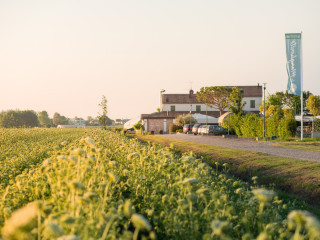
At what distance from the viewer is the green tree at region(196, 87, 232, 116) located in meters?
60.5

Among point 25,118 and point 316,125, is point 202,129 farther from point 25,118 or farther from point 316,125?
point 25,118

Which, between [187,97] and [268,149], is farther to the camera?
[187,97]

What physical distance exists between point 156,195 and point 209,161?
32.4ft

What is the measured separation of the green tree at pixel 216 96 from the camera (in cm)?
6050

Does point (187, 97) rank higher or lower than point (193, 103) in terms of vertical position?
higher

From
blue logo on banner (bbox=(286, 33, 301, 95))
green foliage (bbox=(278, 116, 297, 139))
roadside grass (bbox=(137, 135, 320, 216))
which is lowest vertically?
roadside grass (bbox=(137, 135, 320, 216))

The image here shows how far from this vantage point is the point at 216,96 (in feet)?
203

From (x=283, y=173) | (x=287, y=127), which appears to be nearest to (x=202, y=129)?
(x=287, y=127)

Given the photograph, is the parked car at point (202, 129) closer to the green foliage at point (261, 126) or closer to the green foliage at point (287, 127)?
the green foliage at point (261, 126)

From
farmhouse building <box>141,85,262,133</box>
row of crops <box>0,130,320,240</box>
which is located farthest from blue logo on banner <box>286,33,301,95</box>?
farmhouse building <box>141,85,262,133</box>

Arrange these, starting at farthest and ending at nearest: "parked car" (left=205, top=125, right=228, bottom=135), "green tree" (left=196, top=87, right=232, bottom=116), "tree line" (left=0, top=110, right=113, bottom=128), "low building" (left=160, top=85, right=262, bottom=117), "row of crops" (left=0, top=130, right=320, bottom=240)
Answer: "tree line" (left=0, top=110, right=113, bottom=128) < "low building" (left=160, top=85, right=262, bottom=117) < "green tree" (left=196, top=87, right=232, bottom=116) < "parked car" (left=205, top=125, right=228, bottom=135) < "row of crops" (left=0, top=130, right=320, bottom=240)

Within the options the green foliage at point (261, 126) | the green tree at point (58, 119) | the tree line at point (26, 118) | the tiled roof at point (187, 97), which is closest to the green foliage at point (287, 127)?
the green foliage at point (261, 126)

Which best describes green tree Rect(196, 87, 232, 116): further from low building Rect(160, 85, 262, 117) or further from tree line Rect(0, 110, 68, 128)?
tree line Rect(0, 110, 68, 128)

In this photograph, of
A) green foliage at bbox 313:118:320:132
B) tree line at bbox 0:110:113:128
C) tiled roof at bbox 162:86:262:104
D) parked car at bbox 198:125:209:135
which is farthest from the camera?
tree line at bbox 0:110:113:128
